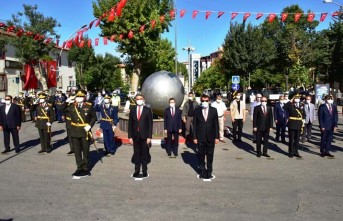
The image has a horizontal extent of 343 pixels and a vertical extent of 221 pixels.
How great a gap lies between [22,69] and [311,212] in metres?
39.6

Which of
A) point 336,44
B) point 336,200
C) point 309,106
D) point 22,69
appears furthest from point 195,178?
point 336,44

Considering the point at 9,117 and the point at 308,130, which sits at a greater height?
the point at 9,117

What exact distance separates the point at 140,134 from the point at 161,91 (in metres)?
5.81

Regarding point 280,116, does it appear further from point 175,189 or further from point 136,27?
point 136,27

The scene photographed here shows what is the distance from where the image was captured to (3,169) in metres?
9.46

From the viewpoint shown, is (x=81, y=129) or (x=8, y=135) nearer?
(x=81, y=129)

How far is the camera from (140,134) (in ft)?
27.9

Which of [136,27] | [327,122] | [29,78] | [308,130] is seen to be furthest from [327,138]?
[29,78]

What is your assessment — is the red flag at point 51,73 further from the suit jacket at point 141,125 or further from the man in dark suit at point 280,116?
the suit jacket at point 141,125

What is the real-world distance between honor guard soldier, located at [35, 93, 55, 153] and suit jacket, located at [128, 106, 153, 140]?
404cm

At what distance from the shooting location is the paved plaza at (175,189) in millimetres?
5984

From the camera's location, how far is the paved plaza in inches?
236

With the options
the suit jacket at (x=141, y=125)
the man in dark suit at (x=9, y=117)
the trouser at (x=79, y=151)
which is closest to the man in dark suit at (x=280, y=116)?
the suit jacket at (x=141, y=125)

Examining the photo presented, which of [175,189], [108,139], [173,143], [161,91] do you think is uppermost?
[161,91]
